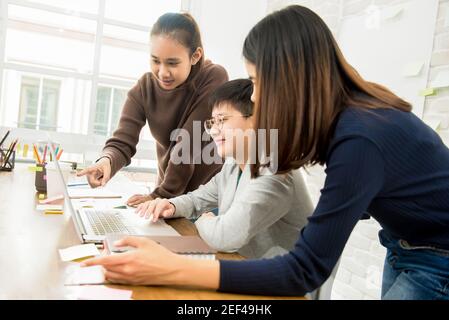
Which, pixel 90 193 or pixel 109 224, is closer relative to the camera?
pixel 109 224

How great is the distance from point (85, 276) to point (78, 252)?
0.46 feet

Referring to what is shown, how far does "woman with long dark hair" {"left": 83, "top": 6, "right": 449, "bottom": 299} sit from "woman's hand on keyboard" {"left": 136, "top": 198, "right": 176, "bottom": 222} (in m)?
0.42

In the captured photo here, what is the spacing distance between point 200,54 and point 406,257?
106 cm

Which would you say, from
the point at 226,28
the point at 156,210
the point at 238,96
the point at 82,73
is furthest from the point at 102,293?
the point at 226,28

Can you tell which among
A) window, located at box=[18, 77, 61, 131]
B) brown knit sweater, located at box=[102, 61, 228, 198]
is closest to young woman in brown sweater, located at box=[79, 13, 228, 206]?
brown knit sweater, located at box=[102, 61, 228, 198]

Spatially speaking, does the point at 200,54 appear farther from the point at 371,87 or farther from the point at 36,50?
the point at 36,50

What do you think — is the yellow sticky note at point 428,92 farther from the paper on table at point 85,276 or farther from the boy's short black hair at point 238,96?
the paper on table at point 85,276

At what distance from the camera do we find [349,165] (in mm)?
591

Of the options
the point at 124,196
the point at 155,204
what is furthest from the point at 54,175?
the point at 155,204

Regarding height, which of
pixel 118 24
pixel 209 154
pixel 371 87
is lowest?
pixel 209 154

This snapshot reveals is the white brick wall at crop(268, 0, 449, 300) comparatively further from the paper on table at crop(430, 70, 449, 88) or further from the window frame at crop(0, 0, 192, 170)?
the window frame at crop(0, 0, 192, 170)

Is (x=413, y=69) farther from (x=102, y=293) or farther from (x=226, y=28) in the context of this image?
(x=226, y=28)

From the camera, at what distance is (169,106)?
5.19ft
